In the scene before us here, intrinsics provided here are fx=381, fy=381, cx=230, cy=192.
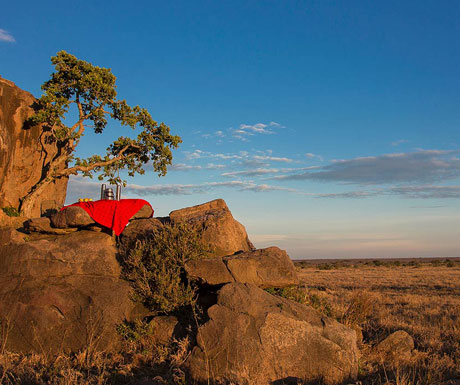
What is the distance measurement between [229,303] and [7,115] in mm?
11681

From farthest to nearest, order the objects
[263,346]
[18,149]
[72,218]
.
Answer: [18,149] < [72,218] < [263,346]

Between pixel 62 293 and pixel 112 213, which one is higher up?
pixel 112 213

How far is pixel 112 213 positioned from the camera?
34.2ft

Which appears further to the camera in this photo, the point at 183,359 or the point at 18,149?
the point at 18,149

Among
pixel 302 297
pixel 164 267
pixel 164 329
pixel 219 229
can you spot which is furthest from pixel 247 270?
pixel 164 329

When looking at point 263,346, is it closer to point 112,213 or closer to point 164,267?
point 164,267

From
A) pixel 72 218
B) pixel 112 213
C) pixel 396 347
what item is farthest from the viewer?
pixel 112 213

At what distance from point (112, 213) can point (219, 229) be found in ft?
10.2

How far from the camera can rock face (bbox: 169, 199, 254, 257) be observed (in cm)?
937

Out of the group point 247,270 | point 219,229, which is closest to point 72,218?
point 219,229

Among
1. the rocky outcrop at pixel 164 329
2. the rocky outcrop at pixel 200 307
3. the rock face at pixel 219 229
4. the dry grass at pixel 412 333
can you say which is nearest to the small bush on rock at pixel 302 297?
the dry grass at pixel 412 333

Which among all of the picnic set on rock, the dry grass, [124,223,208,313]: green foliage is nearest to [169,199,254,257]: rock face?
[124,223,208,313]: green foliage

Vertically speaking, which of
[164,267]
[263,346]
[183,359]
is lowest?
A: [183,359]

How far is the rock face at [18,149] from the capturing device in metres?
13.5
